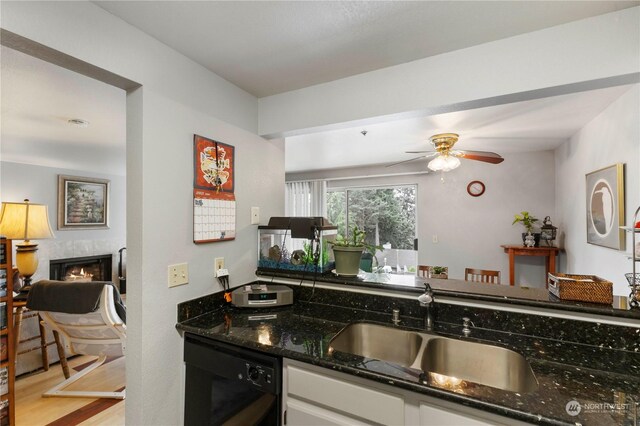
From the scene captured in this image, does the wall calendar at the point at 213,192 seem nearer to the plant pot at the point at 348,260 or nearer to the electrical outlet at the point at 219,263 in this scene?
the electrical outlet at the point at 219,263

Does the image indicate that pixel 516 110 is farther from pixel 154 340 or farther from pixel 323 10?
pixel 154 340

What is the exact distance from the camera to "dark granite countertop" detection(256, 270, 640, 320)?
1.20m

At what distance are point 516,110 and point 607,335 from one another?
5.56 ft

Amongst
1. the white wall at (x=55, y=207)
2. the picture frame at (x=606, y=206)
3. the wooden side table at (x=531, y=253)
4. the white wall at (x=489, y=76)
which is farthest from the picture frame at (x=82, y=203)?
the picture frame at (x=606, y=206)

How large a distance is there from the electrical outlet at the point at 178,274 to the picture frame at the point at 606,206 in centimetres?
254

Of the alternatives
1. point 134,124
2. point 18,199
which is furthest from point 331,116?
point 18,199

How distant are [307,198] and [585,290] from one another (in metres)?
4.29

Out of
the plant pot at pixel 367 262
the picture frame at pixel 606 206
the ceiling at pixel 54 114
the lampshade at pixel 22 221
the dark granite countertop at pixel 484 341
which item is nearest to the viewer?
the dark granite countertop at pixel 484 341

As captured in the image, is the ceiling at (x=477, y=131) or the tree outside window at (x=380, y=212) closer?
the ceiling at (x=477, y=131)

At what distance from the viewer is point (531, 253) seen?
11.0ft

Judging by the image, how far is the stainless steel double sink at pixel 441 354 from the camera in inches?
46.8

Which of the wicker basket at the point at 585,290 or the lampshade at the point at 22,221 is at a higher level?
the lampshade at the point at 22,221

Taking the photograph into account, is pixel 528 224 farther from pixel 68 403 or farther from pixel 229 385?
pixel 68 403

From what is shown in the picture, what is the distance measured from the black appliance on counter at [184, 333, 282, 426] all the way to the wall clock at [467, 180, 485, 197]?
3.70 meters
